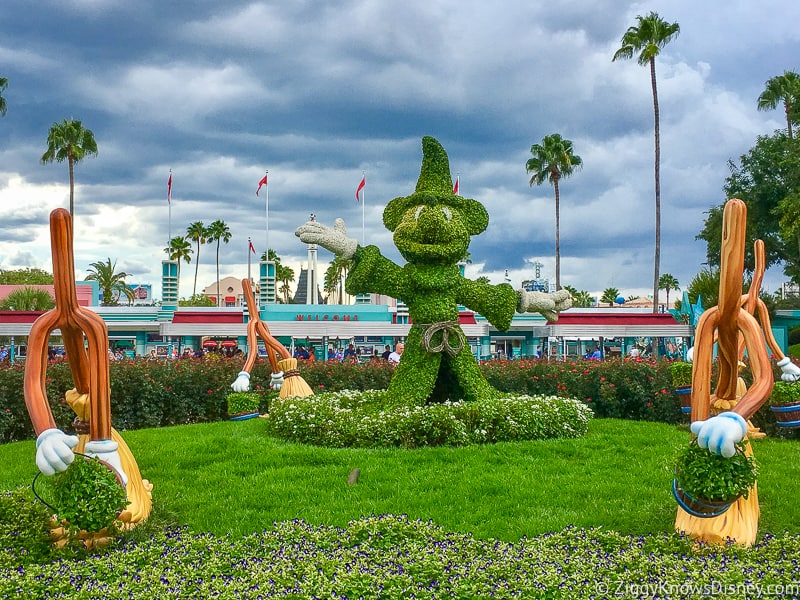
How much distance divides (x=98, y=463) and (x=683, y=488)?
12.8 feet

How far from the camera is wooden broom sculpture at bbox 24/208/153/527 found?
4.87m

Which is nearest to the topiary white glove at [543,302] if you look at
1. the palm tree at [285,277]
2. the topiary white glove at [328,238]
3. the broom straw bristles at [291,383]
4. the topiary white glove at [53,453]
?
the topiary white glove at [328,238]

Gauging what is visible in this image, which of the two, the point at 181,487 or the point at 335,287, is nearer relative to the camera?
the point at 181,487

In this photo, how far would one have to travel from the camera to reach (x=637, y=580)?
4281mm

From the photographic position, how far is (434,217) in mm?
8812

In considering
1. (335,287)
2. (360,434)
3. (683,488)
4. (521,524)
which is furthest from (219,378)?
(335,287)

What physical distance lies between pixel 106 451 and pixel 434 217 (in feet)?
16.2

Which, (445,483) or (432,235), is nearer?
Answer: (445,483)

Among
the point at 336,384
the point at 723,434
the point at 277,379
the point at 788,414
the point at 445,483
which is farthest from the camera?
the point at 336,384

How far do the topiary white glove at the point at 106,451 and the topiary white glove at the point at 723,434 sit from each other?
3933 millimetres

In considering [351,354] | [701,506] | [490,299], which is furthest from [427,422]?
[351,354]

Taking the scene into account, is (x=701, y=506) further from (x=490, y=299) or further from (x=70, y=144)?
(x=70, y=144)

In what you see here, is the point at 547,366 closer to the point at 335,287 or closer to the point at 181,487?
the point at 181,487

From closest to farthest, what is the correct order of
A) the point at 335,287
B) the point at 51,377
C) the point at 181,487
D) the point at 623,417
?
the point at 181,487 < the point at 51,377 < the point at 623,417 < the point at 335,287
